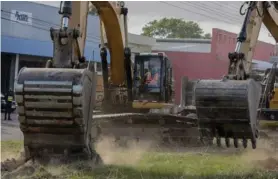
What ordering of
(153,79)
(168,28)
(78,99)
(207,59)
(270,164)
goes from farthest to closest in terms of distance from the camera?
1. (168,28)
2. (207,59)
3. (153,79)
4. (270,164)
5. (78,99)

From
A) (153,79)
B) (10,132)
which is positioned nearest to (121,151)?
(153,79)

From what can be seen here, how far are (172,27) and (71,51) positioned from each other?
68800 mm

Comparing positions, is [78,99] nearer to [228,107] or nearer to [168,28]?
[228,107]

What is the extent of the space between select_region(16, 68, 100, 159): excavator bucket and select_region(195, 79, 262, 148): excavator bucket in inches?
61.0

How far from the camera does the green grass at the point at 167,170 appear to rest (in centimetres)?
748

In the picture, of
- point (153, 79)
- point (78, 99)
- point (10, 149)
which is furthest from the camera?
point (153, 79)

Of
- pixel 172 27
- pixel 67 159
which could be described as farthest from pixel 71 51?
pixel 172 27

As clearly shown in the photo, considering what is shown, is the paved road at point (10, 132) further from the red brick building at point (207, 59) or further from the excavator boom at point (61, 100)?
the red brick building at point (207, 59)

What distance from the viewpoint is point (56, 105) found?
7.76 meters

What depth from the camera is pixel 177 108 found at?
618 inches

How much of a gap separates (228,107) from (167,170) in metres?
1.19

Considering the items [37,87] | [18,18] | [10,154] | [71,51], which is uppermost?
[18,18]

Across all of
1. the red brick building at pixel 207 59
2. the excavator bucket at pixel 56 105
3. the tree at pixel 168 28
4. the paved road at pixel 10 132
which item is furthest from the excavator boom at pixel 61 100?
the tree at pixel 168 28

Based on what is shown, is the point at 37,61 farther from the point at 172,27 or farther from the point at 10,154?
the point at 172,27
